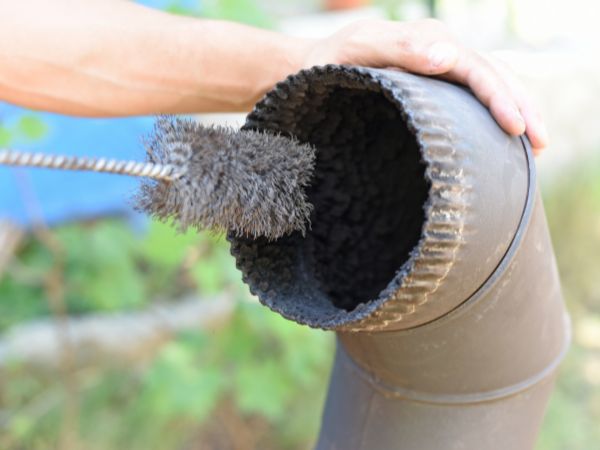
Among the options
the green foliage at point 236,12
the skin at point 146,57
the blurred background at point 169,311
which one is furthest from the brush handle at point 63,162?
the green foliage at point 236,12

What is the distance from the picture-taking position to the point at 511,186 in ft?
2.93

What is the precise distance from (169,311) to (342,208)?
192 cm

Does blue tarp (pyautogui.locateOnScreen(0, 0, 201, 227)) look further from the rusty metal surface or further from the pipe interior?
the rusty metal surface

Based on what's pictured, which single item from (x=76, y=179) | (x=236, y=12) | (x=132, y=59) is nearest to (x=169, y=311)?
(x=76, y=179)

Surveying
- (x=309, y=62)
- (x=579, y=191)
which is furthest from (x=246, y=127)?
(x=579, y=191)

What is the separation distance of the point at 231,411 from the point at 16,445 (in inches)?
30.1

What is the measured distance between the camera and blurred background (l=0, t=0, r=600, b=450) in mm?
2236

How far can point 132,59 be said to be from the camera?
119cm

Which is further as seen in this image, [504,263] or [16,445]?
[16,445]

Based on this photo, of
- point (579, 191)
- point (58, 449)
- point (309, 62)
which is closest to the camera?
point (309, 62)

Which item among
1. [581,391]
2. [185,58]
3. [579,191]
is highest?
[185,58]

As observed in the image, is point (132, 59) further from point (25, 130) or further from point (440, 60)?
point (25, 130)

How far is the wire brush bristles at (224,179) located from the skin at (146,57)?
0.25 meters

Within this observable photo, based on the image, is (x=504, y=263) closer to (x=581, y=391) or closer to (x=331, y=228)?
(x=331, y=228)
